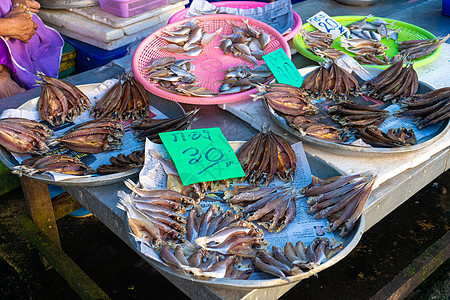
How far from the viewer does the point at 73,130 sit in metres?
2.23

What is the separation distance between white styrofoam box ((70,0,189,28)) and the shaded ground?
5.74ft

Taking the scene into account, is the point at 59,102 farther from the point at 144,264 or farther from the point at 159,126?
the point at 144,264

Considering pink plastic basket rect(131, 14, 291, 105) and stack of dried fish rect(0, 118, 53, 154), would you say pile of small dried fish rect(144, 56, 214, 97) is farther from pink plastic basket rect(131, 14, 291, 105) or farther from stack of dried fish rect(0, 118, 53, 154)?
stack of dried fish rect(0, 118, 53, 154)

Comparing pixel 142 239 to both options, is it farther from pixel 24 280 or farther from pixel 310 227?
pixel 24 280

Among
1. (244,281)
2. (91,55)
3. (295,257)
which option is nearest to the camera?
(244,281)

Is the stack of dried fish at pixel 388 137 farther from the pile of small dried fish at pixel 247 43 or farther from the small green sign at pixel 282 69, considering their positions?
the pile of small dried fish at pixel 247 43

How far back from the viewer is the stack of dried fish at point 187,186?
192cm

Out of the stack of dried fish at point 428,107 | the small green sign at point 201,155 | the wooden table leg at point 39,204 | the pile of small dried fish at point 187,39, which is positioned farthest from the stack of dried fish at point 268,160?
the wooden table leg at point 39,204

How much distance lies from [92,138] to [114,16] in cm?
224

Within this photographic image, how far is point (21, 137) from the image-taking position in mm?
2125

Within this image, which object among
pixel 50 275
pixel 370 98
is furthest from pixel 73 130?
pixel 370 98

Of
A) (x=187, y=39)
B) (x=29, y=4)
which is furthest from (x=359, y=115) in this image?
(x=29, y=4)

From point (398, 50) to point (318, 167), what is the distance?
69.9 inches

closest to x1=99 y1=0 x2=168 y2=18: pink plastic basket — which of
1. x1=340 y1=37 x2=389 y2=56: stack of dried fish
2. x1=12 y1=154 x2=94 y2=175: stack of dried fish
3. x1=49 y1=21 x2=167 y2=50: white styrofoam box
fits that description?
x1=49 y1=21 x2=167 y2=50: white styrofoam box
